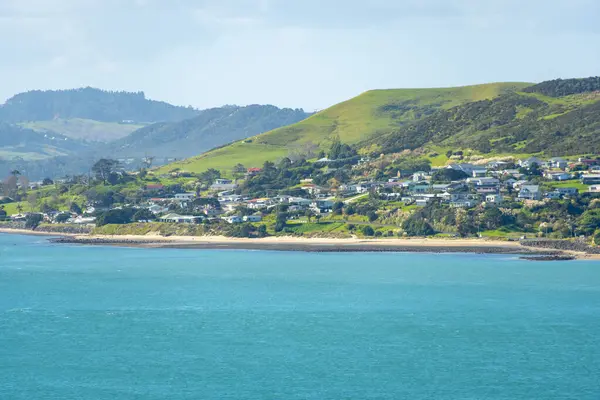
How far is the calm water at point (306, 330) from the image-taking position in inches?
1738

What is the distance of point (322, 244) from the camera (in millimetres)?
100188

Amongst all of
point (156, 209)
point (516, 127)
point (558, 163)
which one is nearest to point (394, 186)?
point (558, 163)

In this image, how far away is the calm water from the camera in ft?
145

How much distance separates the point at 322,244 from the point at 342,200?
20.1 m

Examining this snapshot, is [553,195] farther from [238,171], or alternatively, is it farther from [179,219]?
[238,171]

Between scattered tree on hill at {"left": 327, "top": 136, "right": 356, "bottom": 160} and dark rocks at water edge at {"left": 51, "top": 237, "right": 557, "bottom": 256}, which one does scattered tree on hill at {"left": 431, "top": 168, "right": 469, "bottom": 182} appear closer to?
dark rocks at water edge at {"left": 51, "top": 237, "right": 557, "bottom": 256}

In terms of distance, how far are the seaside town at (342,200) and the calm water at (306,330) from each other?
1460cm

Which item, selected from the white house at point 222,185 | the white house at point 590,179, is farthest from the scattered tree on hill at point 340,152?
the white house at point 590,179

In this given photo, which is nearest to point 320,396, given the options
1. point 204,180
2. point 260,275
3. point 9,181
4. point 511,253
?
point 260,275

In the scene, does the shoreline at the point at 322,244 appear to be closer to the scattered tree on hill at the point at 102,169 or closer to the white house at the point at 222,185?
the white house at the point at 222,185

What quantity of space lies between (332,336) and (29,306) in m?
22.7

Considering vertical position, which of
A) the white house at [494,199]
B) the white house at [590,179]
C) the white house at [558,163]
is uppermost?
the white house at [558,163]

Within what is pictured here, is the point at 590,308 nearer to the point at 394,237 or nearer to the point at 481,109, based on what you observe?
the point at 394,237

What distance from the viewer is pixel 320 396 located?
4225cm
